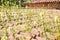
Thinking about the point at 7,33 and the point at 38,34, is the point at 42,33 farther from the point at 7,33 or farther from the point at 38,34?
the point at 7,33

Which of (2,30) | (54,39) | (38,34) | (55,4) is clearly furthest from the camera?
(55,4)

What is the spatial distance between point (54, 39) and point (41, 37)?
0.39 feet

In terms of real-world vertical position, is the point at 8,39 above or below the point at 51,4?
above

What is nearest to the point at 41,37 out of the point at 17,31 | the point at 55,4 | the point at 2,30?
the point at 17,31

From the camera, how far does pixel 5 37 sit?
1501mm

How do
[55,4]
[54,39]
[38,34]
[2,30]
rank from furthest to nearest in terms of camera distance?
[55,4]
[2,30]
[38,34]
[54,39]

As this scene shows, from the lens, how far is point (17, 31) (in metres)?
1.68

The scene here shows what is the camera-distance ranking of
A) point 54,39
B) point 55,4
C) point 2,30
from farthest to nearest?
point 55,4 < point 2,30 < point 54,39

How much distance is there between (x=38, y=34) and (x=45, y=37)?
0.34ft

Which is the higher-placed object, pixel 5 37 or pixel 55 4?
pixel 5 37

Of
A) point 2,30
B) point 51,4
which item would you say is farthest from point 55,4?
point 2,30

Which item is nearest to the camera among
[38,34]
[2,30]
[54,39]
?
[54,39]

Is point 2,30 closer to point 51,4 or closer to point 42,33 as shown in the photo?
point 42,33

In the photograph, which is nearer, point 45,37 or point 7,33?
point 45,37
